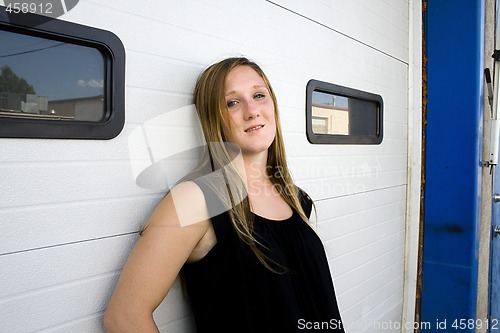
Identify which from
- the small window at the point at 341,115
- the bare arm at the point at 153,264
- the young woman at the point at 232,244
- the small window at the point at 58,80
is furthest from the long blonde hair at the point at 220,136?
the small window at the point at 341,115

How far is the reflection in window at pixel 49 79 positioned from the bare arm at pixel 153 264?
0.36m

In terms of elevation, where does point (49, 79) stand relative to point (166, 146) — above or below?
above

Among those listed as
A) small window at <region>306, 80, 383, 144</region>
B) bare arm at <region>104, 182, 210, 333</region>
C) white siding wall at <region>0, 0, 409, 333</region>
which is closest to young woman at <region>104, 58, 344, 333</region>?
bare arm at <region>104, 182, 210, 333</region>

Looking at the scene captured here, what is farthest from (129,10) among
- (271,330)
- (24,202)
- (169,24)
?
(271,330)

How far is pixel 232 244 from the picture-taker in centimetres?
125

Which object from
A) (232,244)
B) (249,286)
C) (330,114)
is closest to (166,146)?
(232,244)

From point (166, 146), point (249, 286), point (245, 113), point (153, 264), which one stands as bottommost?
point (249, 286)

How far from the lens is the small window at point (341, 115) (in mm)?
2059

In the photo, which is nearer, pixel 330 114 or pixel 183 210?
pixel 183 210

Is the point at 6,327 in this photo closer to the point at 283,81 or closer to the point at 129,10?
the point at 129,10

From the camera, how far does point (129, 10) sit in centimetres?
123

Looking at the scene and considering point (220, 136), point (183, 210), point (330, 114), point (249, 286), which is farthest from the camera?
point (330, 114)

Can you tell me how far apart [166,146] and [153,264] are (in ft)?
1.39

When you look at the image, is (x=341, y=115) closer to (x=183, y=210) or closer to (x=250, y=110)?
(x=250, y=110)
